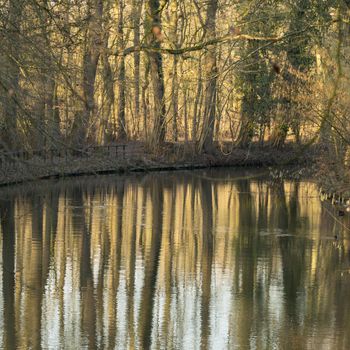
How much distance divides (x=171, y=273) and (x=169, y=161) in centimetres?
2740

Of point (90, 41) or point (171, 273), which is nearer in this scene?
point (90, 41)

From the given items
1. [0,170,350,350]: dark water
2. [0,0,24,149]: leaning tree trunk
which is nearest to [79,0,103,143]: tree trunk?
[0,0,24,149]: leaning tree trunk

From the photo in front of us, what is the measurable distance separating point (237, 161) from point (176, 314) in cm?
3430

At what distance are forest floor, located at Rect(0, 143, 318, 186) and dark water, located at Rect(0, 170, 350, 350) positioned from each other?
4.75 meters

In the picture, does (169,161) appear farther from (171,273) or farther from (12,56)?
(12,56)

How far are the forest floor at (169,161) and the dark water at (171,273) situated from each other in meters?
4.75

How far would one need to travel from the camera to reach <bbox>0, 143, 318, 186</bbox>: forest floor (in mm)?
36062

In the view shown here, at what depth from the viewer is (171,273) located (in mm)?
17578

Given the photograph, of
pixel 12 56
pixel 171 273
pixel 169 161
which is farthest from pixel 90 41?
pixel 169 161

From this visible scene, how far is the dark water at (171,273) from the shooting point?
1300 cm

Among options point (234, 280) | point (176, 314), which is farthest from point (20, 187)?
point (176, 314)

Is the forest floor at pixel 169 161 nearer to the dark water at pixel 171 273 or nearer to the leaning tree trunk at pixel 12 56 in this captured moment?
the dark water at pixel 171 273

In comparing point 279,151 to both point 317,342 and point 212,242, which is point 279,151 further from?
point 317,342

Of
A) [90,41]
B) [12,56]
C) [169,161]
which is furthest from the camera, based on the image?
[169,161]
